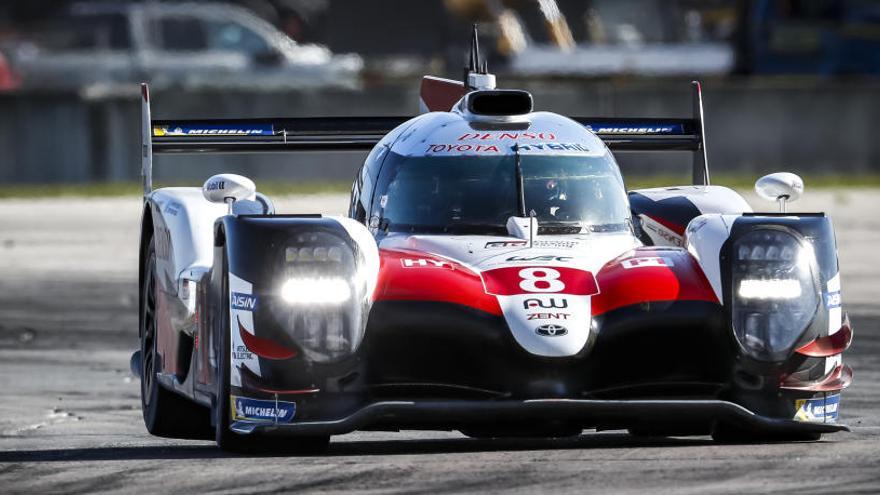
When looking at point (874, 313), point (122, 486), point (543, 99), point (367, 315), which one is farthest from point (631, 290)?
point (543, 99)

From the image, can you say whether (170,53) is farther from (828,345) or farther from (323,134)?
(828,345)

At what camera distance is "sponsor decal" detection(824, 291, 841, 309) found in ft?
27.6

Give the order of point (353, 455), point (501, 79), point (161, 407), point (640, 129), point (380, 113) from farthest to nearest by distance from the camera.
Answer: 1. point (501, 79)
2. point (380, 113)
3. point (640, 129)
4. point (161, 407)
5. point (353, 455)

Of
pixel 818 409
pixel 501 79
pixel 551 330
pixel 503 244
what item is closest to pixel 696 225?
pixel 503 244

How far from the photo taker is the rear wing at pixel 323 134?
11.1 meters

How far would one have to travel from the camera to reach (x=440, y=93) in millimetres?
11734

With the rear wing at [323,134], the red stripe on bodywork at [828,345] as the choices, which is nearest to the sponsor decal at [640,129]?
the rear wing at [323,134]

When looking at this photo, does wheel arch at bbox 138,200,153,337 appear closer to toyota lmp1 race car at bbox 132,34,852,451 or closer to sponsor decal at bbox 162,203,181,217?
sponsor decal at bbox 162,203,181,217

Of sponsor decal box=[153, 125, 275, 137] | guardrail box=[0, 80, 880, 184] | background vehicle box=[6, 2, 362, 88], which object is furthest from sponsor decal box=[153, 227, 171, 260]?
background vehicle box=[6, 2, 362, 88]

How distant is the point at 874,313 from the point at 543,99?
1114 cm

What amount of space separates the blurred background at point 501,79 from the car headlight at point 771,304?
17.7 m

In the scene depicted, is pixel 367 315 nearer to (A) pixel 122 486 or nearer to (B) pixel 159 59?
(A) pixel 122 486

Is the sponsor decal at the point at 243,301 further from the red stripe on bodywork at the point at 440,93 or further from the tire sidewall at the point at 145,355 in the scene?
the red stripe on bodywork at the point at 440,93

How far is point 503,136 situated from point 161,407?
6.12 ft
